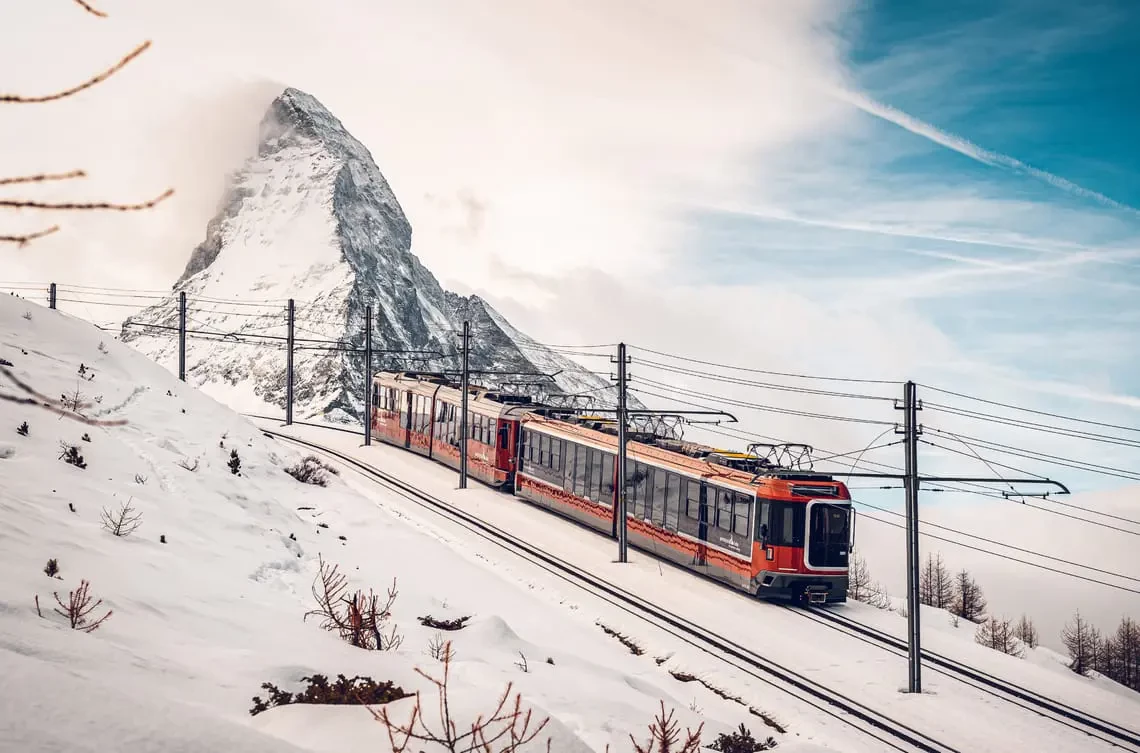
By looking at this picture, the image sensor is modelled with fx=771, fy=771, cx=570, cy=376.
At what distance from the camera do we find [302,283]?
142250 millimetres

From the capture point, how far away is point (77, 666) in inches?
259

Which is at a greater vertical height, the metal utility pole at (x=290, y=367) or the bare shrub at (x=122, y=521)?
the metal utility pole at (x=290, y=367)

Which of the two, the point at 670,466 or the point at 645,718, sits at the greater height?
the point at 670,466

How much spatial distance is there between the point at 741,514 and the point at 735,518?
293mm

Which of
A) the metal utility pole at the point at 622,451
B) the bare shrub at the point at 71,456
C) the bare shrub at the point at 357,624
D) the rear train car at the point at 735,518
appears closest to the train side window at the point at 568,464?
the rear train car at the point at 735,518

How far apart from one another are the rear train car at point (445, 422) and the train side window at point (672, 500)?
435 inches

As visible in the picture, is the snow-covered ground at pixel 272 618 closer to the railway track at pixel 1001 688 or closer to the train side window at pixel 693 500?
the railway track at pixel 1001 688

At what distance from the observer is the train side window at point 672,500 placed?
23938mm

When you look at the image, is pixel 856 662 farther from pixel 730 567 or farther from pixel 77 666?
pixel 77 666

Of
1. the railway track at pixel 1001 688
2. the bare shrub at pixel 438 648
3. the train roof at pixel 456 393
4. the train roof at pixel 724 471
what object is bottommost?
the railway track at pixel 1001 688

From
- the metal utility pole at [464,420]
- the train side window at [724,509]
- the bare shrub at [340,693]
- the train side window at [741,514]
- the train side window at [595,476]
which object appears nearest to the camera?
the bare shrub at [340,693]

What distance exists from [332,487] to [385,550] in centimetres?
672

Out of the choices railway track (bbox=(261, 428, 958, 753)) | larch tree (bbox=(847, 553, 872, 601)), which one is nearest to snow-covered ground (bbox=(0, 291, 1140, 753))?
railway track (bbox=(261, 428, 958, 753))

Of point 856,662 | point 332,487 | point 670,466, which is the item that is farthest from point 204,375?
point 856,662
